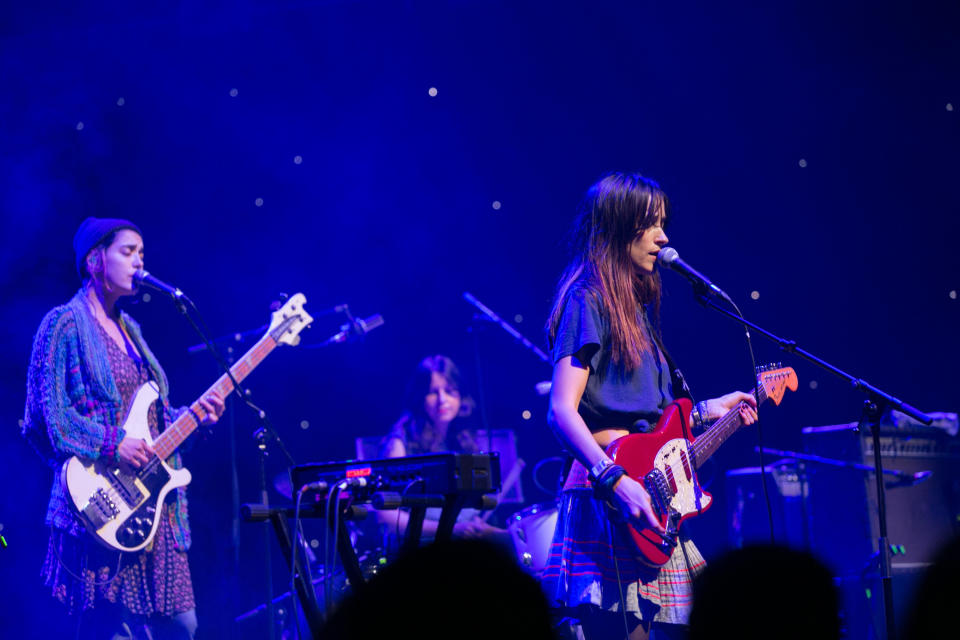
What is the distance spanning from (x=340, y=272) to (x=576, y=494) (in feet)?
13.2

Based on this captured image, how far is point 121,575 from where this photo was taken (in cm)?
416

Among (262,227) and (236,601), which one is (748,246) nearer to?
(262,227)

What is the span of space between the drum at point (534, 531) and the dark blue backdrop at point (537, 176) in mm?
1866

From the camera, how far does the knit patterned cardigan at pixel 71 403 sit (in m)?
4.11

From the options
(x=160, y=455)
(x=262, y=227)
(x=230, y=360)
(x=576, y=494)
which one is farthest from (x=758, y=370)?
(x=262, y=227)

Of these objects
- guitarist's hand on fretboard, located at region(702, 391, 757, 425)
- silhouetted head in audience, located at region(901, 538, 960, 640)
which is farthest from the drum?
silhouetted head in audience, located at region(901, 538, 960, 640)

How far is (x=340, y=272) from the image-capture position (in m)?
6.52

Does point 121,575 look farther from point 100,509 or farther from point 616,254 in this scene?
point 616,254

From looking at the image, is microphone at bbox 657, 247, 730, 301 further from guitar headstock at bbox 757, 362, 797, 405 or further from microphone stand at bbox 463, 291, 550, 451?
microphone stand at bbox 463, 291, 550, 451

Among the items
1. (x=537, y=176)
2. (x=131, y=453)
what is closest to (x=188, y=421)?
(x=131, y=453)

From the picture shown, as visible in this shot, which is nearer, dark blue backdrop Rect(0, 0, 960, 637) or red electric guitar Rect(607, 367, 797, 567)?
red electric guitar Rect(607, 367, 797, 567)

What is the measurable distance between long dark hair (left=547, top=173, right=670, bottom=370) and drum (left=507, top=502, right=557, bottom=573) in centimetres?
205

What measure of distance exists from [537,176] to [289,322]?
2.44m

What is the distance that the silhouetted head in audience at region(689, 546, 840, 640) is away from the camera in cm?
109
